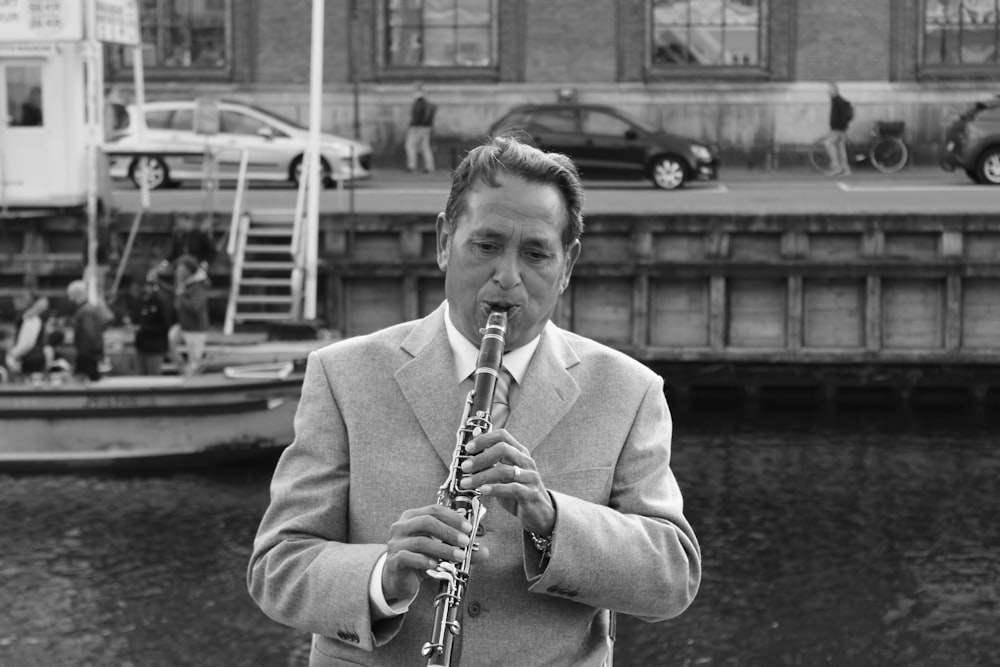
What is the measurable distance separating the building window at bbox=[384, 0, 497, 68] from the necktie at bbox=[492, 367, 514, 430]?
31110 millimetres

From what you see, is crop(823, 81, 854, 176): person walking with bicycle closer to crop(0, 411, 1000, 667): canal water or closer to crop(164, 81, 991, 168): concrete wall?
crop(164, 81, 991, 168): concrete wall

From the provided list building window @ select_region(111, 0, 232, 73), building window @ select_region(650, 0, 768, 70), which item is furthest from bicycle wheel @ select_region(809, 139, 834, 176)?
building window @ select_region(111, 0, 232, 73)

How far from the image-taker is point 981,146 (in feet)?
90.6

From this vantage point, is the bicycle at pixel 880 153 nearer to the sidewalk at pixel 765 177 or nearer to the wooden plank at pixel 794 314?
the sidewalk at pixel 765 177

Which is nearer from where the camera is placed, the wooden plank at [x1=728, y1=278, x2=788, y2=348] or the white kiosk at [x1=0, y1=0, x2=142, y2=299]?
the wooden plank at [x1=728, y1=278, x2=788, y2=348]

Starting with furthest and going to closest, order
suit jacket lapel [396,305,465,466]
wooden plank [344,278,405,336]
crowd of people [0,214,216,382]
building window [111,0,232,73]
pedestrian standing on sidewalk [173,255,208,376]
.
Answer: building window [111,0,232,73], wooden plank [344,278,405,336], pedestrian standing on sidewalk [173,255,208,376], crowd of people [0,214,216,382], suit jacket lapel [396,305,465,466]

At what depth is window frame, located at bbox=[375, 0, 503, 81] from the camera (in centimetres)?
3375

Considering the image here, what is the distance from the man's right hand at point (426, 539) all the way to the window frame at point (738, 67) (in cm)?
3083

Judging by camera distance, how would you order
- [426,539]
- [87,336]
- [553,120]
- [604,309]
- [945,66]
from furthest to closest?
1. [945,66]
2. [553,120]
3. [604,309]
4. [87,336]
5. [426,539]

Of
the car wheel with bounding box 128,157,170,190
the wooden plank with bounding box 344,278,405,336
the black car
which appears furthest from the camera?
the car wheel with bounding box 128,157,170,190

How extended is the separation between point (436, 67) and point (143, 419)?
52.6 ft

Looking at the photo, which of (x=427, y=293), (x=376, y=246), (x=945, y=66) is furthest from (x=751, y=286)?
(x=945, y=66)

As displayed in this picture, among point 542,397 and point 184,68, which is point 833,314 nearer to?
point 184,68

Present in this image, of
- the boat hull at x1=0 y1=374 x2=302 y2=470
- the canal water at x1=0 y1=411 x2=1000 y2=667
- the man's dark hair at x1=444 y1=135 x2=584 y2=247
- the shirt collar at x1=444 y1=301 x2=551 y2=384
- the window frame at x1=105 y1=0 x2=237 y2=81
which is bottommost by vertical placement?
the canal water at x1=0 y1=411 x2=1000 y2=667
